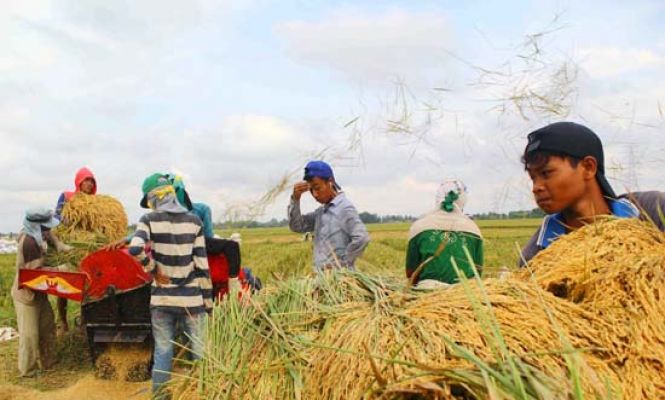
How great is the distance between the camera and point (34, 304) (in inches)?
286

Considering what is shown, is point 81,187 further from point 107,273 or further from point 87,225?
point 107,273

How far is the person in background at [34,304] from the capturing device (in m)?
7.04

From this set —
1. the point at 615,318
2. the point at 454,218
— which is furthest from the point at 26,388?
the point at 615,318

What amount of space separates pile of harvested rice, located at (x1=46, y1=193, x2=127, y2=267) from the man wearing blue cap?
325 cm

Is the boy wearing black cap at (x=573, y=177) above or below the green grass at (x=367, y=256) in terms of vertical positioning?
above

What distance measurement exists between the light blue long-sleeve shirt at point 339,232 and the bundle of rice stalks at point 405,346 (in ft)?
10.0

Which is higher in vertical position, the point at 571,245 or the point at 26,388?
the point at 571,245

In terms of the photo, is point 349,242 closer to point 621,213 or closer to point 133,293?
point 133,293

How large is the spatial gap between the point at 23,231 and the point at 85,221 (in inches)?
31.6

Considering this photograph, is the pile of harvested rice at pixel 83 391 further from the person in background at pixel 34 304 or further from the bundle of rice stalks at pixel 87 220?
the bundle of rice stalks at pixel 87 220

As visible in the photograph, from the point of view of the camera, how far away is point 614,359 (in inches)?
61.8

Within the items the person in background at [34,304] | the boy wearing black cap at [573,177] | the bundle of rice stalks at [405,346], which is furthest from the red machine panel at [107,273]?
the boy wearing black cap at [573,177]

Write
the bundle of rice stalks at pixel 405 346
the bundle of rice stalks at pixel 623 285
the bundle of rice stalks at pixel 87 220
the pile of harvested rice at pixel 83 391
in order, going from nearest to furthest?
the bundle of rice stalks at pixel 405 346 → the bundle of rice stalks at pixel 623 285 → the pile of harvested rice at pixel 83 391 → the bundle of rice stalks at pixel 87 220

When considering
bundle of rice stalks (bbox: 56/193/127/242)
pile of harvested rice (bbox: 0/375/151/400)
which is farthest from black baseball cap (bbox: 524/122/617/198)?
bundle of rice stalks (bbox: 56/193/127/242)
